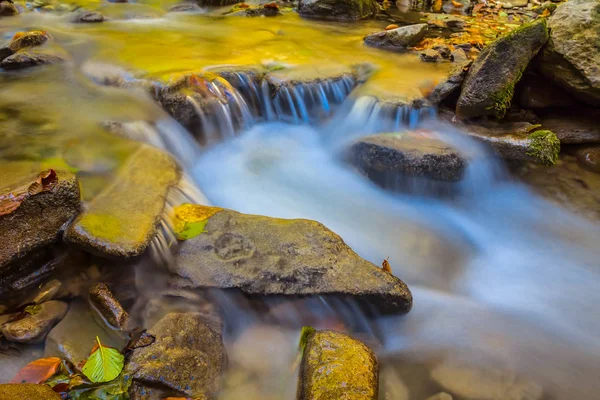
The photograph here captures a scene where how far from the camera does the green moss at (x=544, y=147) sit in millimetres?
4402

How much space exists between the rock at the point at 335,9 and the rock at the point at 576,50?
6.89 meters

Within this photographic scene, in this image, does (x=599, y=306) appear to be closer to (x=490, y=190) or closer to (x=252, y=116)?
(x=490, y=190)

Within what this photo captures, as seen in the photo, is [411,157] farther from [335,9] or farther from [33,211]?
[335,9]

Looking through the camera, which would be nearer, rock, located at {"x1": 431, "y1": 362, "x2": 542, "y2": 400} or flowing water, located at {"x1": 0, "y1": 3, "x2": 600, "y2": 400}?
rock, located at {"x1": 431, "y1": 362, "x2": 542, "y2": 400}

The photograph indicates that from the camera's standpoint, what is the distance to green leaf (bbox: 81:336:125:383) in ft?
7.72

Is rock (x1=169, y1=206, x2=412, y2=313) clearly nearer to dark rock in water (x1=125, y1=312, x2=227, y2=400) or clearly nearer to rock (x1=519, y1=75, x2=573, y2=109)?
dark rock in water (x1=125, y1=312, x2=227, y2=400)

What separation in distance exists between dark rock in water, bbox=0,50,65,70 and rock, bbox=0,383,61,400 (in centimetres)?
636

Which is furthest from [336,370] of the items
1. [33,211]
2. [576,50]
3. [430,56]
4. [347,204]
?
[430,56]

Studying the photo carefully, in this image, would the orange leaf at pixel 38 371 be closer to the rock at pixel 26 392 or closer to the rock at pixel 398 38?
the rock at pixel 26 392

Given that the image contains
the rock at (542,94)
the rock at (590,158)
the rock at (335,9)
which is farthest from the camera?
the rock at (335,9)

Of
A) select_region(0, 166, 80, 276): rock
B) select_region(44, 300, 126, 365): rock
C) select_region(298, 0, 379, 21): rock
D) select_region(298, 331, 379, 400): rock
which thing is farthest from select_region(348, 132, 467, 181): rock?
select_region(298, 0, 379, 21): rock

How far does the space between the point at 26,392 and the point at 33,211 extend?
1.48 m

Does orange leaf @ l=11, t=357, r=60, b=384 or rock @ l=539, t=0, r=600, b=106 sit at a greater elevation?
rock @ l=539, t=0, r=600, b=106

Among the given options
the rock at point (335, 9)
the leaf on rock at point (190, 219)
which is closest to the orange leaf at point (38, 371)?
the leaf on rock at point (190, 219)
